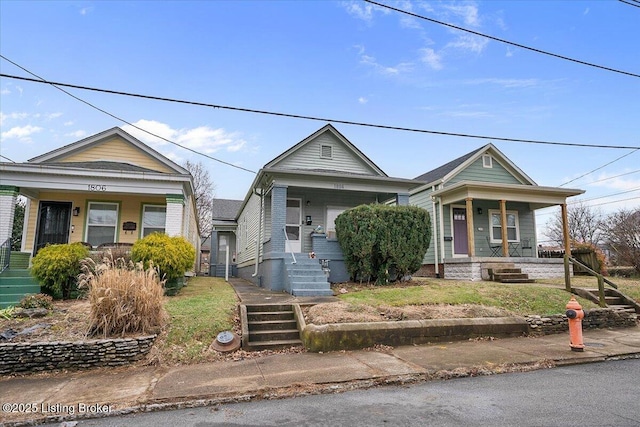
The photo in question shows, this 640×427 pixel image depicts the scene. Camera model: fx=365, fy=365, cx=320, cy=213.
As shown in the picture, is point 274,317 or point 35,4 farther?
point 35,4

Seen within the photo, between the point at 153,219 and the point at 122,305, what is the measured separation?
802cm

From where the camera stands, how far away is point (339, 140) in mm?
15102

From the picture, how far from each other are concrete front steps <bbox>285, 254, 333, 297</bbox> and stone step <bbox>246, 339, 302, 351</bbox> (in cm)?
276

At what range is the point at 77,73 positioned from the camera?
9.75 meters

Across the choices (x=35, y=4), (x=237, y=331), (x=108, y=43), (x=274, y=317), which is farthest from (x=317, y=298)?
(x=35, y=4)

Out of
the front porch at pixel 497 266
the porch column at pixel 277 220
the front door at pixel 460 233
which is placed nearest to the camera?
the porch column at pixel 277 220

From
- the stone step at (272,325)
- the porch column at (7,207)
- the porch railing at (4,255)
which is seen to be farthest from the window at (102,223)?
the stone step at (272,325)

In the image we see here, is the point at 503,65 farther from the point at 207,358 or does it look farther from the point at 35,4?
the point at 35,4

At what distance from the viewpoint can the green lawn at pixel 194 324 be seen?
20.2ft

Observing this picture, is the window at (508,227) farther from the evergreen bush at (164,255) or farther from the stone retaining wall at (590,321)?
the evergreen bush at (164,255)

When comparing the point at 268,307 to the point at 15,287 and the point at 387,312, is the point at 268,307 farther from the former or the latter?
the point at 15,287

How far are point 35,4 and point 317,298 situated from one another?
10.9 metres

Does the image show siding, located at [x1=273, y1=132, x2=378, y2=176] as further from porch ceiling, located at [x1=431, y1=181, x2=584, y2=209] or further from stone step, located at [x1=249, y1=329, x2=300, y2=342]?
stone step, located at [x1=249, y1=329, x2=300, y2=342]

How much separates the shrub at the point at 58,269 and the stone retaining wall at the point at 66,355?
3930mm
